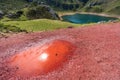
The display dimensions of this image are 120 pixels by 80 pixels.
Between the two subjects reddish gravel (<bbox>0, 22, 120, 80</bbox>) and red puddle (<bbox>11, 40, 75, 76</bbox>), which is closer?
reddish gravel (<bbox>0, 22, 120, 80</bbox>)

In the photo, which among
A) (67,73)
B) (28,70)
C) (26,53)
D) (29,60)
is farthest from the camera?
(26,53)

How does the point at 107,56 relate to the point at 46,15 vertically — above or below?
above

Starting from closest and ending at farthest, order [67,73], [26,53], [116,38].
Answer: [67,73]
[26,53]
[116,38]

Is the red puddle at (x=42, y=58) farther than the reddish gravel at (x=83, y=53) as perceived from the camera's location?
Yes

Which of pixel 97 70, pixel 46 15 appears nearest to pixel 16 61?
pixel 97 70

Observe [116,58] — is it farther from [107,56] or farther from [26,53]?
[26,53]
